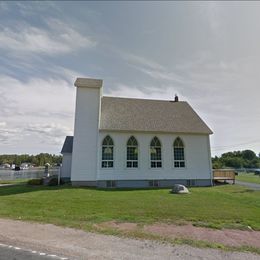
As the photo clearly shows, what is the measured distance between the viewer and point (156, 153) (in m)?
23.8

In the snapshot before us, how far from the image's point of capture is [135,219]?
33.0ft

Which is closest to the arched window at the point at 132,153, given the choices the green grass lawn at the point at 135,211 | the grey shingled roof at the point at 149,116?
the grey shingled roof at the point at 149,116

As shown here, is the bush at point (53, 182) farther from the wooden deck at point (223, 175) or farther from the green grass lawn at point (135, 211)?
the wooden deck at point (223, 175)

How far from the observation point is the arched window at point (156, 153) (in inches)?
930

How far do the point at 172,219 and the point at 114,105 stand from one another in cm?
1773

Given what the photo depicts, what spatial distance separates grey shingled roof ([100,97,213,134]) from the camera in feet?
77.4

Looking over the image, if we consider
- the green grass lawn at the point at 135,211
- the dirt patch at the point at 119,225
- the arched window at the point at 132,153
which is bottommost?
the dirt patch at the point at 119,225

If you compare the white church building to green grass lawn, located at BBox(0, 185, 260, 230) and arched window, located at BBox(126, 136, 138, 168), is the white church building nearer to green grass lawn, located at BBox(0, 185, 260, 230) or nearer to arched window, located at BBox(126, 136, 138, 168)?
arched window, located at BBox(126, 136, 138, 168)

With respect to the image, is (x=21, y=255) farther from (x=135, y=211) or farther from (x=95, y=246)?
(x=135, y=211)

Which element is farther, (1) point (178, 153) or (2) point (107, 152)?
(1) point (178, 153)

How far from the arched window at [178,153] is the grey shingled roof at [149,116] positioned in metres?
1.20

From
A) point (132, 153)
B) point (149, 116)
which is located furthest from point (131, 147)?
point (149, 116)

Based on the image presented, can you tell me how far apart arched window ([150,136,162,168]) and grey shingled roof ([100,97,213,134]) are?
4.17 ft

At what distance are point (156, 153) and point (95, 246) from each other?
1750 cm
